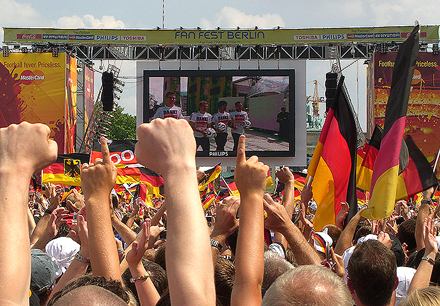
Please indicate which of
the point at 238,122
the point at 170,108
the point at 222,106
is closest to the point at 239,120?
the point at 238,122

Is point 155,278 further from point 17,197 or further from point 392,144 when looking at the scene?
point 392,144

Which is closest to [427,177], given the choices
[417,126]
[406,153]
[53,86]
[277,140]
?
[406,153]

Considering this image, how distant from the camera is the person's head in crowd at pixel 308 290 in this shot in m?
1.74

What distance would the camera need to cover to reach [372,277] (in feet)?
8.67

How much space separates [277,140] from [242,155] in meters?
19.9

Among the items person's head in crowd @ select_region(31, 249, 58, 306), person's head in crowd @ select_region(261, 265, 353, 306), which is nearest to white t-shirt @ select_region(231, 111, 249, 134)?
person's head in crowd @ select_region(31, 249, 58, 306)

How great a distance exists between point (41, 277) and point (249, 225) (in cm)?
145

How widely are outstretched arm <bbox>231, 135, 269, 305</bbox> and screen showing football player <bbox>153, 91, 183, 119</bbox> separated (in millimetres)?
19578

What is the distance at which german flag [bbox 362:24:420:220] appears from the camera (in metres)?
4.98

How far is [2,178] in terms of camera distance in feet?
5.40

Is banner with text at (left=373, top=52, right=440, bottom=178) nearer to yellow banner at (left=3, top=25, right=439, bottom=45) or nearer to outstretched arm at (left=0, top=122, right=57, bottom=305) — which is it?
yellow banner at (left=3, top=25, right=439, bottom=45)

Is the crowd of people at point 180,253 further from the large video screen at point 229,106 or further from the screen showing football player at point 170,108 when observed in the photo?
the screen showing football player at point 170,108

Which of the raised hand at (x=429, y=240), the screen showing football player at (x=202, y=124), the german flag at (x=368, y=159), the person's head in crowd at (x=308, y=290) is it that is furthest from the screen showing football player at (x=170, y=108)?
the person's head in crowd at (x=308, y=290)

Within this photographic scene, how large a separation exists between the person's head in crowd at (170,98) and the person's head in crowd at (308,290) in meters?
20.3
